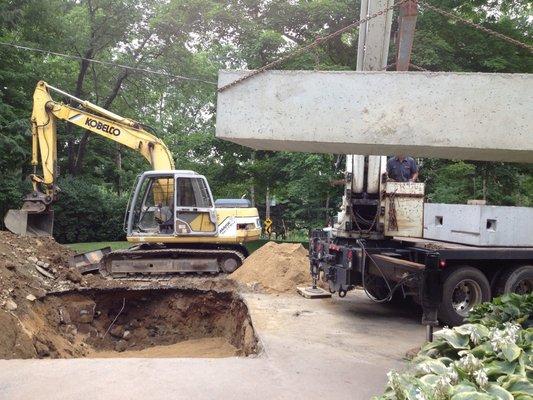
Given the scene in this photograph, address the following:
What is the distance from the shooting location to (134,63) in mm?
25375

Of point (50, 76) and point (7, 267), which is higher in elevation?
point (50, 76)

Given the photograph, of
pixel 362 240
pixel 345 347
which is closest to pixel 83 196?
pixel 362 240

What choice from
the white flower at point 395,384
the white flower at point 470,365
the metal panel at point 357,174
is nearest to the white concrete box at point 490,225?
the metal panel at point 357,174

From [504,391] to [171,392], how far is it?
9.78 feet

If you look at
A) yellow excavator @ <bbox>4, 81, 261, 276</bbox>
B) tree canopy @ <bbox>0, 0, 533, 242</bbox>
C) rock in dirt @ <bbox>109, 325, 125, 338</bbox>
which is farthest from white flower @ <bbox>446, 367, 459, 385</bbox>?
tree canopy @ <bbox>0, 0, 533, 242</bbox>

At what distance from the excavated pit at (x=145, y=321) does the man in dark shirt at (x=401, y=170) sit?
3578 mm

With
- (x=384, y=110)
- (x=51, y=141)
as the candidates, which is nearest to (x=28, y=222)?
(x=51, y=141)

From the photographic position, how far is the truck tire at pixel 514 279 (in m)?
8.23

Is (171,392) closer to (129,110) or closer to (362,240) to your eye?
(362,240)

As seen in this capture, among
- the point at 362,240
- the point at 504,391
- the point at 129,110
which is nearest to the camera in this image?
the point at 504,391

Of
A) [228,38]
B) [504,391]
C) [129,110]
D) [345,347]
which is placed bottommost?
[345,347]

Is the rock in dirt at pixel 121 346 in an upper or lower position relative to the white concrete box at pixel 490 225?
lower

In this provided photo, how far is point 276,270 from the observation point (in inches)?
461

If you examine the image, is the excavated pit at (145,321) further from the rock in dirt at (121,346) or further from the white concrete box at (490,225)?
the white concrete box at (490,225)
